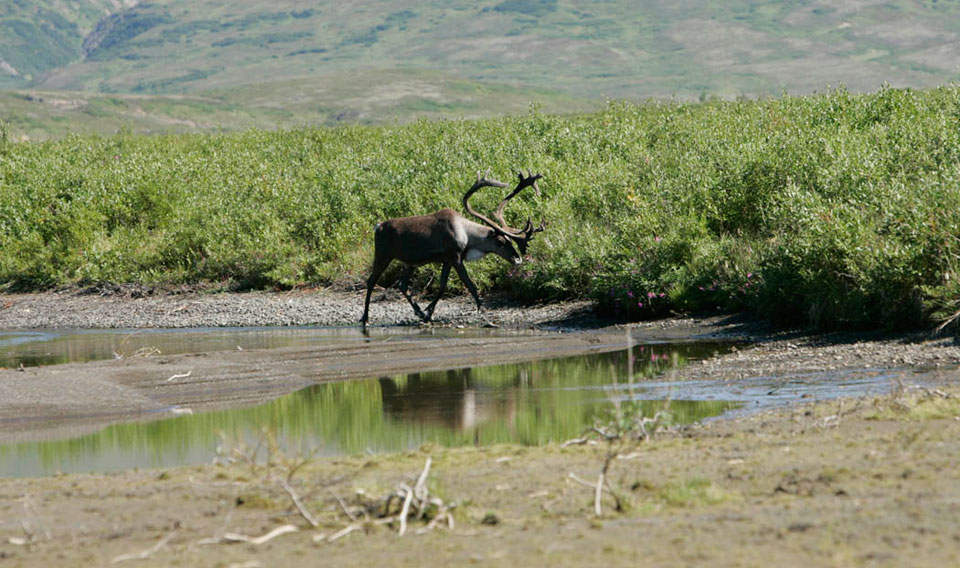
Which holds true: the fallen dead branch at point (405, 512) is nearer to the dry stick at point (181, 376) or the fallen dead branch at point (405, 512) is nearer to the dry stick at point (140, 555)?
the dry stick at point (140, 555)

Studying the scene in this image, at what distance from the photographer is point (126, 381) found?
49.2 feet

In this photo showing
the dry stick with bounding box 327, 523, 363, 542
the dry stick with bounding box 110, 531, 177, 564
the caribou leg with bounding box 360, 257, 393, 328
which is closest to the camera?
the dry stick with bounding box 110, 531, 177, 564

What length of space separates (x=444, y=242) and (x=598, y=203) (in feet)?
16.7

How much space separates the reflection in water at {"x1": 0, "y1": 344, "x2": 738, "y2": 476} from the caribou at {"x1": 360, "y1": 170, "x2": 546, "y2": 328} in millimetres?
6067

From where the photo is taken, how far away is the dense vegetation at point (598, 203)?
54.1ft

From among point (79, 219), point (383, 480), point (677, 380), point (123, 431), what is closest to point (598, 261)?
point (677, 380)

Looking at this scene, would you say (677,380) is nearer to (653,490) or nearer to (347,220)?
(653,490)

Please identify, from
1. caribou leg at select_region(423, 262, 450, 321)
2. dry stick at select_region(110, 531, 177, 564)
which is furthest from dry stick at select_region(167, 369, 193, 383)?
dry stick at select_region(110, 531, 177, 564)

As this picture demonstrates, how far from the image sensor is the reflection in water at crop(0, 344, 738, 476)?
1064 cm

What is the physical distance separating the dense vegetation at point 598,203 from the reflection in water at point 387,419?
139 inches

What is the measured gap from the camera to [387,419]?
1222 centimetres

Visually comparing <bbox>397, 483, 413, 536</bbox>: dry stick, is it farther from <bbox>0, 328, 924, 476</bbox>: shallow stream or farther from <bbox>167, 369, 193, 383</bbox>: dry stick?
<bbox>167, 369, 193, 383</bbox>: dry stick

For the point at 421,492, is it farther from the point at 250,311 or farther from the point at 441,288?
the point at 250,311

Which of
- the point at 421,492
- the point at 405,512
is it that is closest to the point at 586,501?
the point at 421,492
